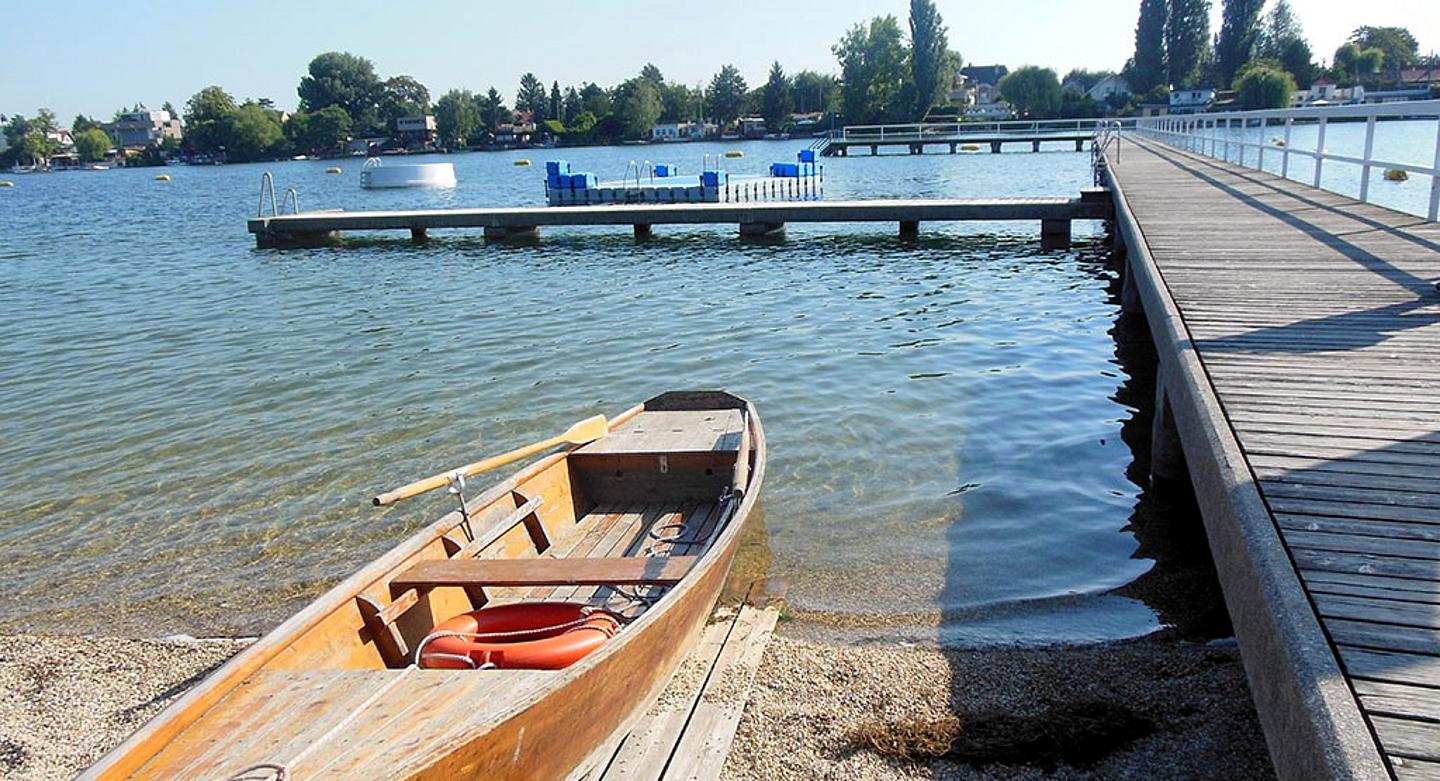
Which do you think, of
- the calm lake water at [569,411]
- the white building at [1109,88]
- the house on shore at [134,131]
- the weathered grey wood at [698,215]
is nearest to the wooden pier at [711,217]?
the weathered grey wood at [698,215]

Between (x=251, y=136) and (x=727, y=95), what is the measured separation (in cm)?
6849

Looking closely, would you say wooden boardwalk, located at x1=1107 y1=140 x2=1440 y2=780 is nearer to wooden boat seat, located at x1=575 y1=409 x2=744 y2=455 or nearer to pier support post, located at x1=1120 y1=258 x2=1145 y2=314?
wooden boat seat, located at x1=575 y1=409 x2=744 y2=455

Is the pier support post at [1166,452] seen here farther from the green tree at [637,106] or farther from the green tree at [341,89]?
the green tree at [341,89]

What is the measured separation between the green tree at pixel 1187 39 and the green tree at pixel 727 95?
6307 centimetres

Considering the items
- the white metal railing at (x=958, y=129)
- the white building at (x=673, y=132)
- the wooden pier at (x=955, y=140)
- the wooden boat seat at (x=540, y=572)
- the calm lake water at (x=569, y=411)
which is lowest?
the calm lake water at (x=569, y=411)

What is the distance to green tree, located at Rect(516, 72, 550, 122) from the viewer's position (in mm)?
159875

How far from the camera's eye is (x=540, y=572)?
185 inches

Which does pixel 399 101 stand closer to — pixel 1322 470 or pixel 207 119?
pixel 207 119

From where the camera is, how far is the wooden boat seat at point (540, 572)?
460 centimetres

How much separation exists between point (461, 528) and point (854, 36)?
11411 centimetres

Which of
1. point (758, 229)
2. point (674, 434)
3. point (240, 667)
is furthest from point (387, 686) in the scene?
point (758, 229)

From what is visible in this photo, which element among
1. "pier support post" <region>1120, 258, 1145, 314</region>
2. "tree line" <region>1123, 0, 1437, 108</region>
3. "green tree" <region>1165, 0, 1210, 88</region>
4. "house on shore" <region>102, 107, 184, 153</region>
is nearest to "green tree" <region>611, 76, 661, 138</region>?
"tree line" <region>1123, 0, 1437, 108</region>

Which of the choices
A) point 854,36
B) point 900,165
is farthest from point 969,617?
point 854,36

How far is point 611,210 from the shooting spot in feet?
82.4
